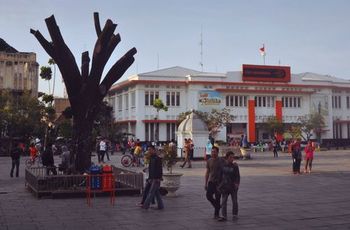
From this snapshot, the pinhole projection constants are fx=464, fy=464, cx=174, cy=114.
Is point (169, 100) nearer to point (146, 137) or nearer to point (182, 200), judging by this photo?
point (146, 137)

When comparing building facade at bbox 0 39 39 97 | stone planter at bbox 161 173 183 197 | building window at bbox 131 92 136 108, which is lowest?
stone planter at bbox 161 173 183 197

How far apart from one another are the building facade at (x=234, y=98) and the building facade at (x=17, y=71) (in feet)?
→ 50.4

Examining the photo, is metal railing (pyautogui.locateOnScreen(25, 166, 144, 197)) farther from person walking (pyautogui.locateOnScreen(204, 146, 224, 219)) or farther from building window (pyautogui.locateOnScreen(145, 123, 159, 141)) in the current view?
building window (pyautogui.locateOnScreen(145, 123, 159, 141))

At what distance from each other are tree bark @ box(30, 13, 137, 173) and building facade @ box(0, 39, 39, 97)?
62.0 m

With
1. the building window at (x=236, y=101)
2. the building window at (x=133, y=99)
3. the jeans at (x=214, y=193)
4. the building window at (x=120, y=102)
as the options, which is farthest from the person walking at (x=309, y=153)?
the building window at (x=120, y=102)

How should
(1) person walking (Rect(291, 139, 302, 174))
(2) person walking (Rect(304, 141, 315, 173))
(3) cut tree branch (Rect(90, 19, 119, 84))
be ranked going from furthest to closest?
(2) person walking (Rect(304, 141, 315, 173)), (1) person walking (Rect(291, 139, 302, 174)), (3) cut tree branch (Rect(90, 19, 119, 84))

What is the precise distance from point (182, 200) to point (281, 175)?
30.0 ft

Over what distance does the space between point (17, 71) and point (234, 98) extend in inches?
1430

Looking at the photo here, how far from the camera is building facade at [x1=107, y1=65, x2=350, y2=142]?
6009 cm

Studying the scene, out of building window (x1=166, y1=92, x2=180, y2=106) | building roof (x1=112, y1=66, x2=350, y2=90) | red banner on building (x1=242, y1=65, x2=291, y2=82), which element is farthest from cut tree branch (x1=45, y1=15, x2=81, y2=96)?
red banner on building (x1=242, y1=65, x2=291, y2=82)

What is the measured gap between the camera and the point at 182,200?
13.2 m

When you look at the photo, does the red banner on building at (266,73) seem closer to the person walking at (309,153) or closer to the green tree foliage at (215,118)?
the green tree foliage at (215,118)

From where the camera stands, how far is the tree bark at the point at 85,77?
1489 cm

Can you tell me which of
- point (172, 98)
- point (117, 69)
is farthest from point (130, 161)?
point (172, 98)
